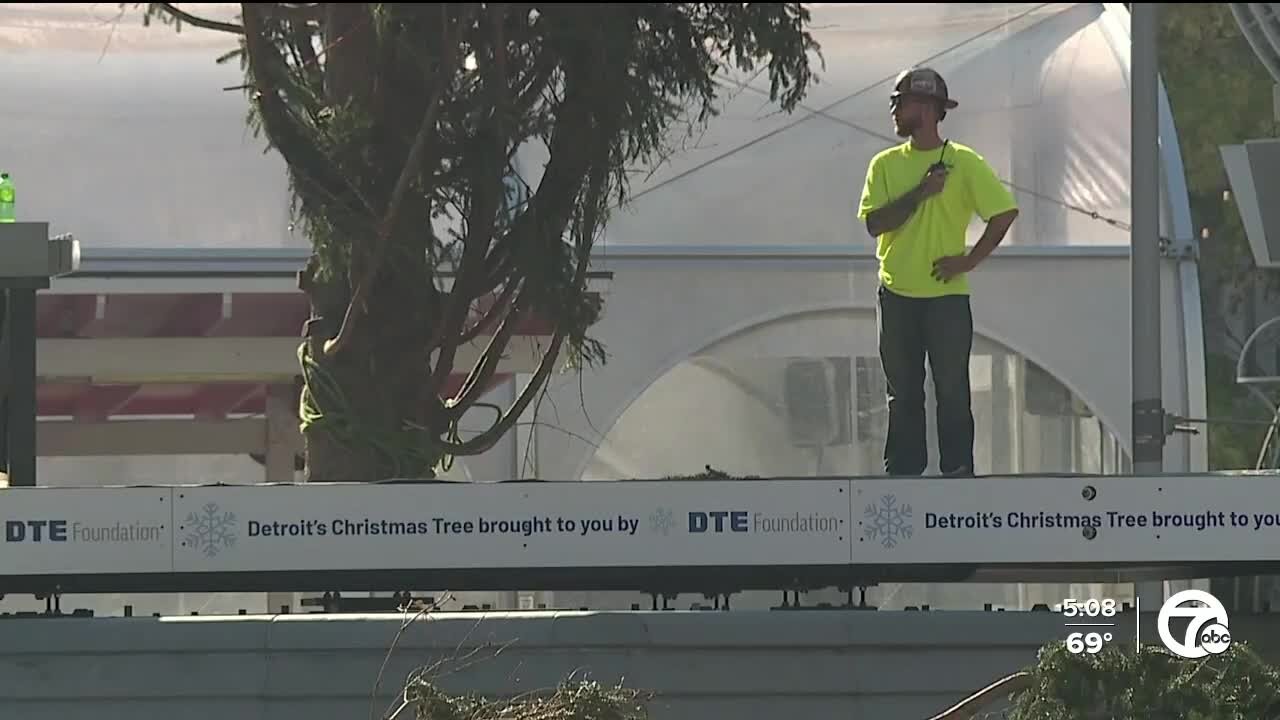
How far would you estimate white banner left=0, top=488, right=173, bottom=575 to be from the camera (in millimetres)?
6969

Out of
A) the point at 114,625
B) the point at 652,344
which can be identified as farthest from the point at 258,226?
the point at 114,625

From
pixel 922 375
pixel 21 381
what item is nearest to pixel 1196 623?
pixel 922 375

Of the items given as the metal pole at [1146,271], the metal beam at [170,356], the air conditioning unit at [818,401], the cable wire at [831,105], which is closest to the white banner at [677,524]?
the metal pole at [1146,271]

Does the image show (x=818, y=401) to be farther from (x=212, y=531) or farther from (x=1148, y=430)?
(x=212, y=531)

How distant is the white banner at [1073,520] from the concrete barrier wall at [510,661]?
0.72 feet

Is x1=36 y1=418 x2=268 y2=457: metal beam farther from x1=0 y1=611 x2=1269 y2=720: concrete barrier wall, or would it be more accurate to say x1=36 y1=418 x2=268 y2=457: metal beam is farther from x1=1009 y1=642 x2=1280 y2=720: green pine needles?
x1=1009 y1=642 x2=1280 y2=720: green pine needles

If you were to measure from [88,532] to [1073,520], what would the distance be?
9.89 feet

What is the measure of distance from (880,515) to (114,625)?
235 centimetres

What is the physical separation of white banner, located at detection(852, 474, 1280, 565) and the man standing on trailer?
106cm

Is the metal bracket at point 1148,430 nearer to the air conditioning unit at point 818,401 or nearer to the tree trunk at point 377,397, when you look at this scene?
the tree trunk at point 377,397

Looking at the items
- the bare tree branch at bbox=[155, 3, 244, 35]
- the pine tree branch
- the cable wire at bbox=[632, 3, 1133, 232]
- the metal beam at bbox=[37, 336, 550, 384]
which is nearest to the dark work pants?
the pine tree branch

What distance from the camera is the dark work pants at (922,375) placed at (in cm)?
802

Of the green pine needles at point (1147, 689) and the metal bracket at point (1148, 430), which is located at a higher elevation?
the metal bracket at point (1148, 430)

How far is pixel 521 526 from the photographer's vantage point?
22.8ft
